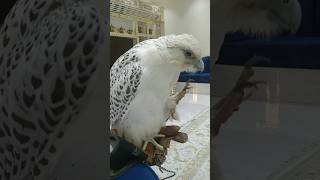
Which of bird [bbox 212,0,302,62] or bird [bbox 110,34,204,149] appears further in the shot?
bird [bbox 110,34,204,149]

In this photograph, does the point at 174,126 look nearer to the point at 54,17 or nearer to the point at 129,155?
the point at 129,155

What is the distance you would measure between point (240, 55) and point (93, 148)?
0.59 ft

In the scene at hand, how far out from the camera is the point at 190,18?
41 cm

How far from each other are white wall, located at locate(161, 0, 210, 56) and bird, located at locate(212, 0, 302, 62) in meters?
0.02

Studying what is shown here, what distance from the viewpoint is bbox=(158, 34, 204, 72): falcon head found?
0.44 metres

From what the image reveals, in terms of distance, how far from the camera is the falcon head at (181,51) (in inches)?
17.5

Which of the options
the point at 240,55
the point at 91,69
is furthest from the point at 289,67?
the point at 91,69

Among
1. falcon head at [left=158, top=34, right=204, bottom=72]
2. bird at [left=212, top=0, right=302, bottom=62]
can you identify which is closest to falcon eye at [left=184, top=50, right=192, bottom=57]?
falcon head at [left=158, top=34, right=204, bottom=72]

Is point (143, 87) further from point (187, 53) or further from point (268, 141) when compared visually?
point (268, 141)

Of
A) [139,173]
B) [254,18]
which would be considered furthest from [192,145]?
[254,18]

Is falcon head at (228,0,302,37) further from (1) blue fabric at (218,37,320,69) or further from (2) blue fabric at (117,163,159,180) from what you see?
(2) blue fabric at (117,163,159,180)

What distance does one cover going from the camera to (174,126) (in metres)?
0.52

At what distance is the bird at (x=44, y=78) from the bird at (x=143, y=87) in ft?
0.54

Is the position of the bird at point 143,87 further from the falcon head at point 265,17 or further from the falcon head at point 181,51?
the falcon head at point 265,17
